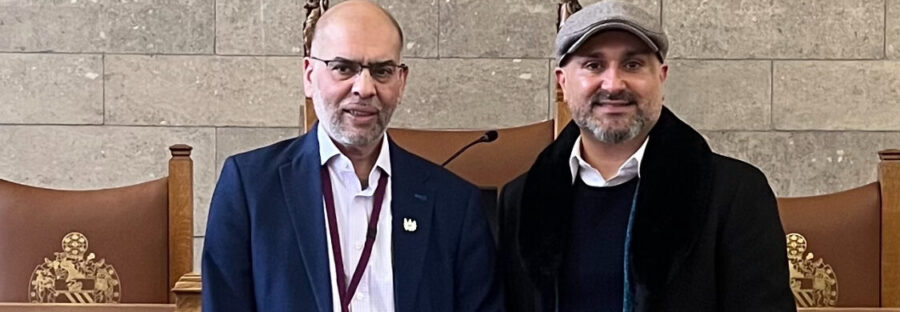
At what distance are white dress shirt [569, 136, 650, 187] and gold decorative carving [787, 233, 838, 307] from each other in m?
1.75

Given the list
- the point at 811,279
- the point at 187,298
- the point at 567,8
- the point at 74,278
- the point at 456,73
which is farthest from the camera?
the point at 456,73

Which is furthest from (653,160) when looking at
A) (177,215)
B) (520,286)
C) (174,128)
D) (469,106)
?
(174,128)

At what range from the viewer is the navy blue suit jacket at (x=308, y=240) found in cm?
230

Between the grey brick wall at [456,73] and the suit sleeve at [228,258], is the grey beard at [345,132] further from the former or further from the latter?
the grey brick wall at [456,73]

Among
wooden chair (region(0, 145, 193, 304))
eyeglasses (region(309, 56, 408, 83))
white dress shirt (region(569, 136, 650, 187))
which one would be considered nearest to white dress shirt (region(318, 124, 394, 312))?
eyeglasses (region(309, 56, 408, 83))

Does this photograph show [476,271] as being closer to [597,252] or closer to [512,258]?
[512,258]

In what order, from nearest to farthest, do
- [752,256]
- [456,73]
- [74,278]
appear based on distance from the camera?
1. [752,256]
2. [74,278]
3. [456,73]

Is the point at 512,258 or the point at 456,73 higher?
the point at 456,73

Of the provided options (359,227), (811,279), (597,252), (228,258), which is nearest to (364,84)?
(359,227)

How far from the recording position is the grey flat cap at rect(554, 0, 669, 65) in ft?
7.38

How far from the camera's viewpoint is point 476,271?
7.84ft

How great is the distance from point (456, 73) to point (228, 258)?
10.2 ft

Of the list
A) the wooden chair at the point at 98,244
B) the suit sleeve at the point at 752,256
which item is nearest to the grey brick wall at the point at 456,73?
the wooden chair at the point at 98,244

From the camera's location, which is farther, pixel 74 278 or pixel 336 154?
pixel 74 278
